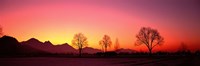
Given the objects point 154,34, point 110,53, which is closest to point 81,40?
point 110,53

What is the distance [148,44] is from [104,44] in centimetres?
2843

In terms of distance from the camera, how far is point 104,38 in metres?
113

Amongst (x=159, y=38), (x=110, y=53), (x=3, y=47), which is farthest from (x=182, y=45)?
(x=3, y=47)

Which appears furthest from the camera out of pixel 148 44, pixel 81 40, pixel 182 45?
pixel 182 45

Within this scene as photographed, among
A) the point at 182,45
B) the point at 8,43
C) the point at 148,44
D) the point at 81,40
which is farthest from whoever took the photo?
the point at 8,43

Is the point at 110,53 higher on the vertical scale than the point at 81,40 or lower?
lower

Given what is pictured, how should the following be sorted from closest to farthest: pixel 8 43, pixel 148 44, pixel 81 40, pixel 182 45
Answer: pixel 148 44 < pixel 81 40 < pixel 182 45 < pixel 8 43

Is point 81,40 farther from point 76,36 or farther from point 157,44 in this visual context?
point 157,44

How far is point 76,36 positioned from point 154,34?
38258 millimetres

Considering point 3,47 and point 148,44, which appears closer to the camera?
point 148,44

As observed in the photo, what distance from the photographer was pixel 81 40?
109 metres

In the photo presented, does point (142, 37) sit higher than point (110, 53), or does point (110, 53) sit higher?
point (142, 37)

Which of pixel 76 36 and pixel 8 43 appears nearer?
pixel 76 36

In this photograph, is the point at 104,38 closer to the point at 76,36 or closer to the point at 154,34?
the point at 76,36
